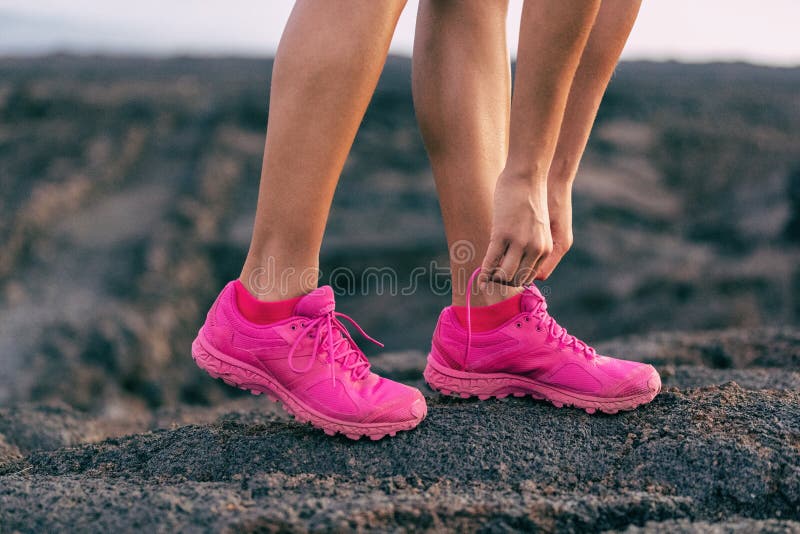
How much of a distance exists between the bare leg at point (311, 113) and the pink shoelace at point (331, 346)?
13 centimetres

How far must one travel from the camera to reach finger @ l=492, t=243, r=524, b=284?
1.40 m

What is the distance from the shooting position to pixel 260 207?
146 cm

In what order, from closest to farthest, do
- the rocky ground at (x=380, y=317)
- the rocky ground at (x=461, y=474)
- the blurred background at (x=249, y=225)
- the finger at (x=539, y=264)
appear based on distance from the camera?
the rocky ground at (x=461, y=474), the rocky ground at (x=380, y=317), the finger at (x=539, y=264), the blurred background at (x=249, y=225)

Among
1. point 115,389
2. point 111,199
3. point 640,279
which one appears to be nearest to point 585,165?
point 640,279

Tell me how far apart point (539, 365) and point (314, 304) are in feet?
1.93

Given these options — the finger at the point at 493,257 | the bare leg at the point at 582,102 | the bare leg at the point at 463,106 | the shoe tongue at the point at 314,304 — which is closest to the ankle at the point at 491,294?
the bare leg at the point at 463,106

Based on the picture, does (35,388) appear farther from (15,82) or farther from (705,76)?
(705,76)

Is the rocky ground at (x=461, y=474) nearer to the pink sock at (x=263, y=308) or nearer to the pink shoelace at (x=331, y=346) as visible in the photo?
the pink shoelace at (x=331, y=346)

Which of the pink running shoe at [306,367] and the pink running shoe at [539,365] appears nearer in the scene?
the pink running shoe at [306,367]

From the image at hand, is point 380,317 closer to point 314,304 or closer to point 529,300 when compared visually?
point 529,300

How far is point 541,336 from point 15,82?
59.6 feet

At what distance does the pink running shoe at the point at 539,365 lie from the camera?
1672 millimetres

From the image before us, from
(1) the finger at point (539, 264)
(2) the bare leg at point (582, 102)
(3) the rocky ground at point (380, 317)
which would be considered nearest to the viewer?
(3) the rocky ground at point (380, 317)

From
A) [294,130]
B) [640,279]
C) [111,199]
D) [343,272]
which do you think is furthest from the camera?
[111,199]
